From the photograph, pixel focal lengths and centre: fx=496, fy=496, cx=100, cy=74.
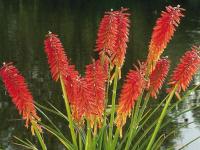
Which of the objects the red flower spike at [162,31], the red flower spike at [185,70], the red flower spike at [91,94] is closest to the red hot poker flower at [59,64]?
the red flower spike at [91,94]

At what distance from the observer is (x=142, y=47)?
28219 mm

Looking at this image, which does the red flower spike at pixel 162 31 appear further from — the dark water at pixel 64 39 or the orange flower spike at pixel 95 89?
the dark water at pixel 64 39

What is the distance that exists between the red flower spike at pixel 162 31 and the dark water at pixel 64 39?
62.6 inches

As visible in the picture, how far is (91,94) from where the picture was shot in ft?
8.66

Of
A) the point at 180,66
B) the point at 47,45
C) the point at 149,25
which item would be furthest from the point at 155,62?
the point at 149,25

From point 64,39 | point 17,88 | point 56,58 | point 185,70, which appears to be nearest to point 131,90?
point 185,70

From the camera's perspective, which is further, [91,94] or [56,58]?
[56,58]

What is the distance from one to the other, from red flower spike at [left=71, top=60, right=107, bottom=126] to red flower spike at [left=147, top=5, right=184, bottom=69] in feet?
1.12

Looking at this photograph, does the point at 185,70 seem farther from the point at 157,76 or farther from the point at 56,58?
the point at 56,58

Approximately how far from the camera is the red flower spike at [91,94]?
2.59m

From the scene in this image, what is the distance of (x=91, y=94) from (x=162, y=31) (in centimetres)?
55

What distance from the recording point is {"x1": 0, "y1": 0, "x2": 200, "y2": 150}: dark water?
15.0m

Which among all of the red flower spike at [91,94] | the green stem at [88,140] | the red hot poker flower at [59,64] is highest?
the red hot poker flower at [59,64]

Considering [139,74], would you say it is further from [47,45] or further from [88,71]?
[47,45]
